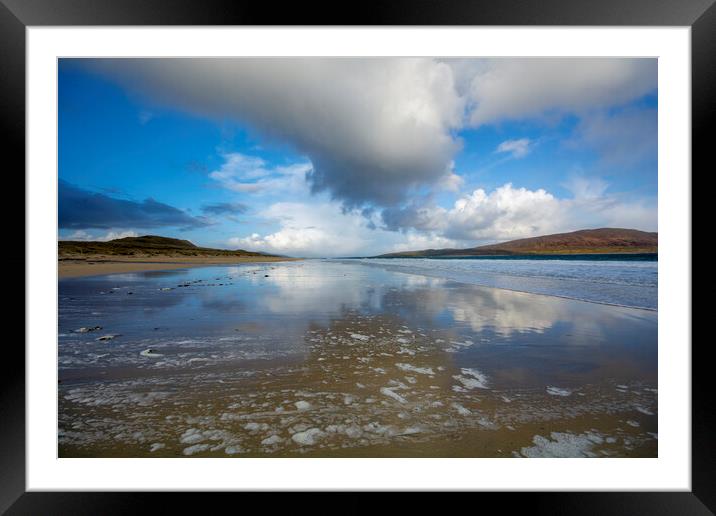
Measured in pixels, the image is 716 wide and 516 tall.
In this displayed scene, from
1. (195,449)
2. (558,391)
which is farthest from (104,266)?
(558,391)

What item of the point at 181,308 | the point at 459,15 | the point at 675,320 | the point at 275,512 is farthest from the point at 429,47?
the point at 181,308

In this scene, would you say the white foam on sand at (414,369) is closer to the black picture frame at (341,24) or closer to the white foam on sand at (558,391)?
the white foam on sand at (558,391)

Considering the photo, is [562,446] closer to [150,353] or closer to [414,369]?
[414,369]

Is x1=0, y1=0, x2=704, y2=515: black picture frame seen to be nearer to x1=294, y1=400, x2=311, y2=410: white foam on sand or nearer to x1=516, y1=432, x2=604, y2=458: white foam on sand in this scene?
x1=516, y1=432, x2=604, y2=458: white foam on sand

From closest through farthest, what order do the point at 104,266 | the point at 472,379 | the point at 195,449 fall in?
the point at 195,449 → the point at 472,379 → the point at 104,266

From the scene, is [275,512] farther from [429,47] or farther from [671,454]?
[429,47]
